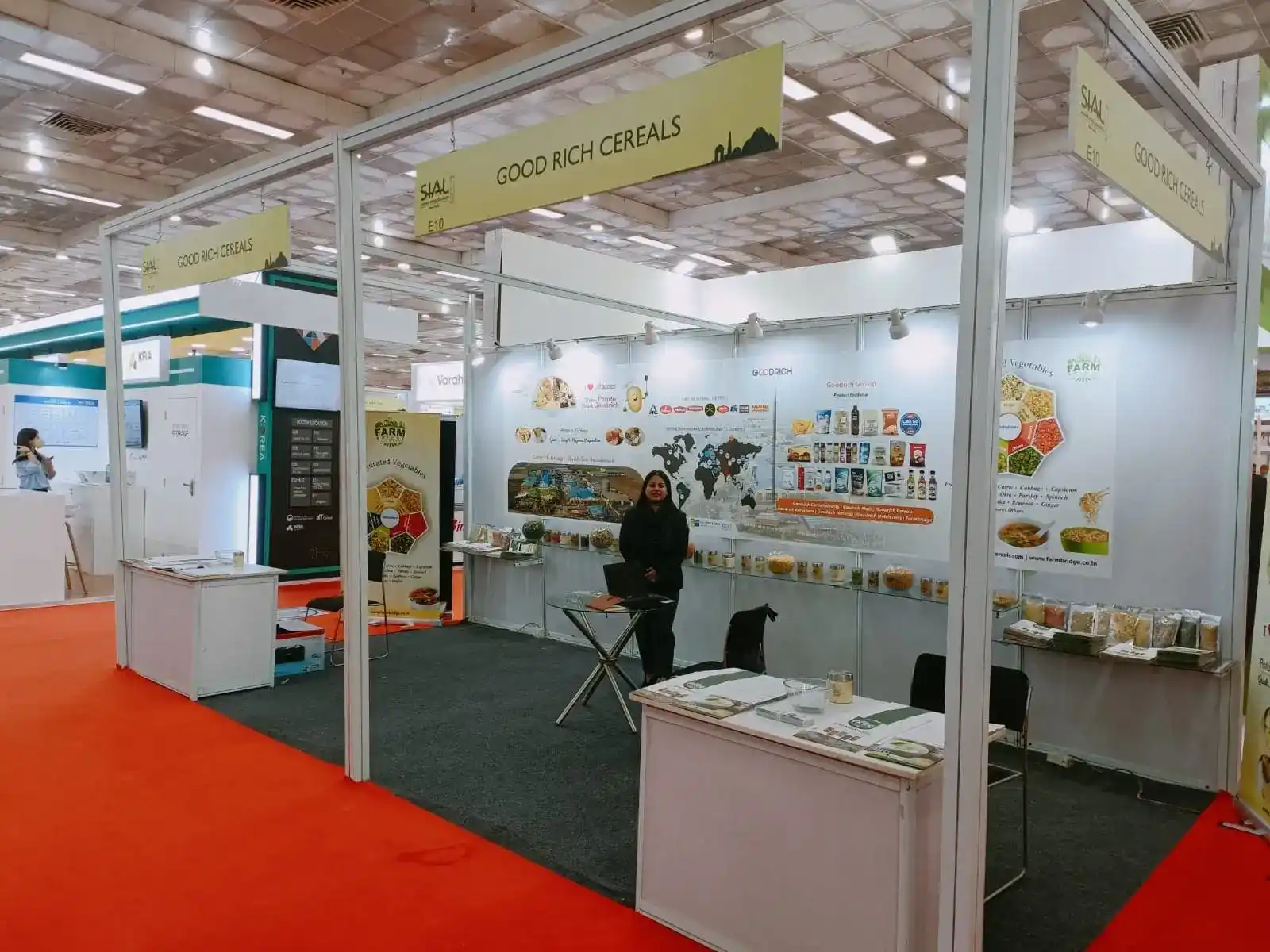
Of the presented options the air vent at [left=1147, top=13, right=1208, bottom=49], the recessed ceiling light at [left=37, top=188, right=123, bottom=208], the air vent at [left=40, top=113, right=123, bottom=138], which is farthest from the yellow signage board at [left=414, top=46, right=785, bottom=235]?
the recessed ceiling light at [left=37, top=188, right=123, bottom=208]

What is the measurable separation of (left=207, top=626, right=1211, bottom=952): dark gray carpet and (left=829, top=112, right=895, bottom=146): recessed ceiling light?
5.33m

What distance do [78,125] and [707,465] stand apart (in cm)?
730

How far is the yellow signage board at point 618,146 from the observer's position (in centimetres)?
274

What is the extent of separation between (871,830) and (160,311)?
36.8ft

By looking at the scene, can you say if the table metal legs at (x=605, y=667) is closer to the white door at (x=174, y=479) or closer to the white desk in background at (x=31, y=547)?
the white desk in background at (x=31, y=547)

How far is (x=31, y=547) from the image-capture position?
8.68 meters

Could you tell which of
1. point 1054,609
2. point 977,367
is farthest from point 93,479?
point 977,367

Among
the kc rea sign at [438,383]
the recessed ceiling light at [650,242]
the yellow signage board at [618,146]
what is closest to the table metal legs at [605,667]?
the yellow signage board at [618,146]

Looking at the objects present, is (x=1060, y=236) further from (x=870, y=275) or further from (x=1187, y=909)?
(x=1187, y=909)

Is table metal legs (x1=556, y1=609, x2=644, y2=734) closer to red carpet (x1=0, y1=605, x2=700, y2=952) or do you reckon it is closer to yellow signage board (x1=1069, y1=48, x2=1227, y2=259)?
red carpet (x1=0, y1=605, x2=700, y2=952)

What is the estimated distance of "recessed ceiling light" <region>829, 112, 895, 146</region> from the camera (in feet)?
27.2

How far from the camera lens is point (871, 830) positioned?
99.7 inches

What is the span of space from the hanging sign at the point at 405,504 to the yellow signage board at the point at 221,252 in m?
2.47

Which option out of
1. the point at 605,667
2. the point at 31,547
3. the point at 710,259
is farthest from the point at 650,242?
the point at 605,667
